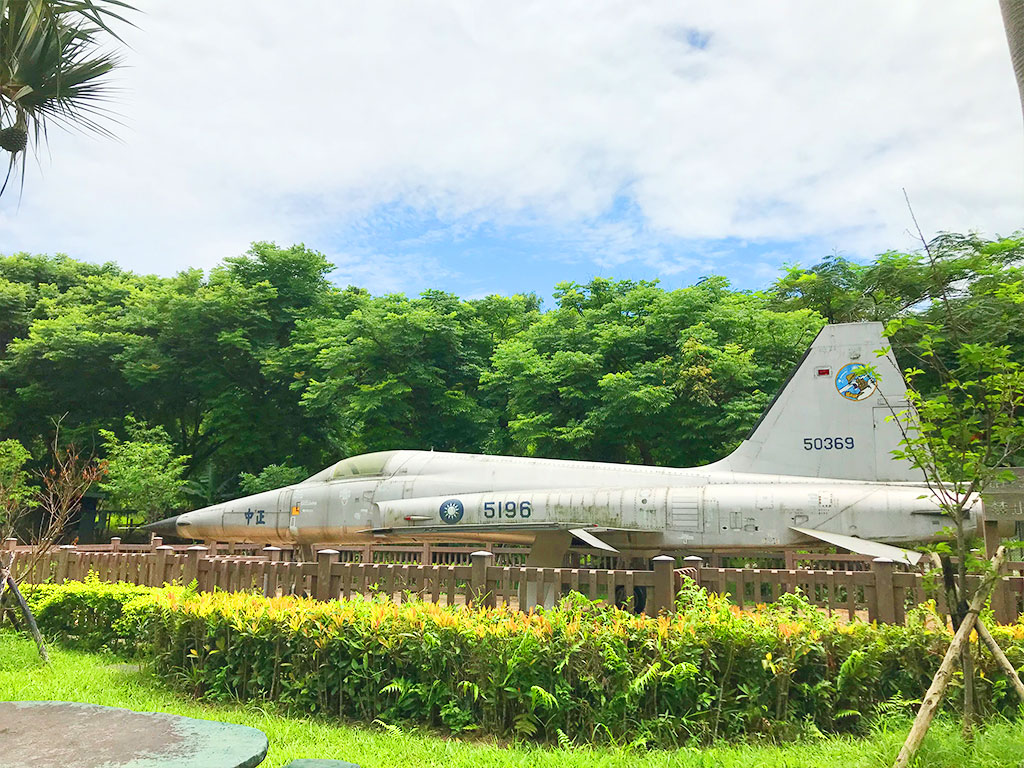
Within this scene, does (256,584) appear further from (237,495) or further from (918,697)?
(237,495)

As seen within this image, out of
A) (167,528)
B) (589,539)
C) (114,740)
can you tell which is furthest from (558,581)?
(167,528)

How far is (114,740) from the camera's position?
3531 millimetres

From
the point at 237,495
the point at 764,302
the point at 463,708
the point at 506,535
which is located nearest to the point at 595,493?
the point at 506,535

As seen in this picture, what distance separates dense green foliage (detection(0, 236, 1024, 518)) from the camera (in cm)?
2264

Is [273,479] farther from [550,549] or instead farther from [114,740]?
[114,740]

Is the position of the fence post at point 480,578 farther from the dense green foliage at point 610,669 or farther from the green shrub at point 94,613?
the green shrub at point 94,613

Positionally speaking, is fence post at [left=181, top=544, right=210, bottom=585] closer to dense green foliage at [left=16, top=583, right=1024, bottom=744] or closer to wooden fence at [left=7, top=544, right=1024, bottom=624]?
wooden fence at [left=7, top=544, right=1024, bottom=624]

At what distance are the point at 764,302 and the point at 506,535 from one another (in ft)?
61.6

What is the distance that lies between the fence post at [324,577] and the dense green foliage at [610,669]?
967 millimetres

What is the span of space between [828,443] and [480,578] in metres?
8.43

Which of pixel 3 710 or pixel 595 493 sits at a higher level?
pixel 595 493

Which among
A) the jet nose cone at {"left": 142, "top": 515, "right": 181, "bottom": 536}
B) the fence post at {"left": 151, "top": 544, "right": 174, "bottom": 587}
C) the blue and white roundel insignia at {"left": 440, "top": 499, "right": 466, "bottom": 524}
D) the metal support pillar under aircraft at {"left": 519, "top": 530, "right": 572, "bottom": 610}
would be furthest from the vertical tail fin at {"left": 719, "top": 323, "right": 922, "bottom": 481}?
the jet nose cone at {"left": 142, "top": 515, "right": 181, "bottom": 536}

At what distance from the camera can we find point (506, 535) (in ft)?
42.9

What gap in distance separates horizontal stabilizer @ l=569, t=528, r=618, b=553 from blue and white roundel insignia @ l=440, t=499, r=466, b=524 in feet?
6.82
